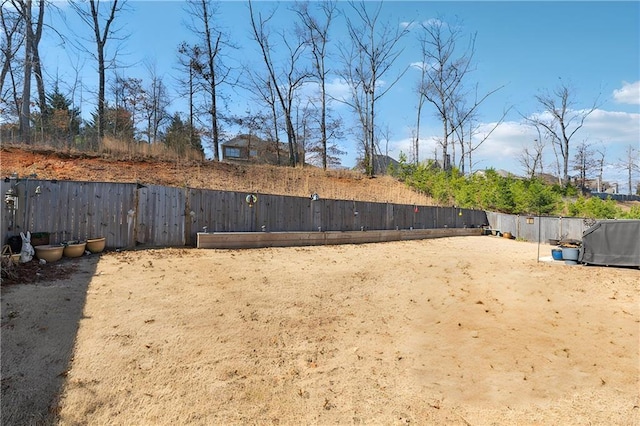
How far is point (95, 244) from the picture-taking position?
6.43m

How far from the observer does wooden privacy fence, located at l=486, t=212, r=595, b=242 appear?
1546 centimetres

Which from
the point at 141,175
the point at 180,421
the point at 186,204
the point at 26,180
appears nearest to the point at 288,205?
the point at 186,204

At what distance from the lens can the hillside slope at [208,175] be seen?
10080 mm

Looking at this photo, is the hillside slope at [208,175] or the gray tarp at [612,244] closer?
the gray tarp at [612,244]

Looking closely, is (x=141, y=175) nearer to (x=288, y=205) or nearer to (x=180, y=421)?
(x=288, y=205)

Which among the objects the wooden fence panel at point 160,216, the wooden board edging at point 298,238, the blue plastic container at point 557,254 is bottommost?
the blue plastic container at point 557,254

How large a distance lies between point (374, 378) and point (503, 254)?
10.4m

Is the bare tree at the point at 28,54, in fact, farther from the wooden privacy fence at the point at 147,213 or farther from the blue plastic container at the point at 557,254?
the blue plastic container at the point at 557,254

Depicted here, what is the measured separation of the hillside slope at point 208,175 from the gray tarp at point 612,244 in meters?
8.83

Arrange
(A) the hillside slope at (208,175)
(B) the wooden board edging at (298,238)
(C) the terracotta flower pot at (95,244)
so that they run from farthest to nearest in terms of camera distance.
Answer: (A) the hillside slope at (208,175)
(B) the wooden board edging at (298,238)
(C) the terracotta flower pot at (95,244)

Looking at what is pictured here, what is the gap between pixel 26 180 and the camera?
590 centimetres

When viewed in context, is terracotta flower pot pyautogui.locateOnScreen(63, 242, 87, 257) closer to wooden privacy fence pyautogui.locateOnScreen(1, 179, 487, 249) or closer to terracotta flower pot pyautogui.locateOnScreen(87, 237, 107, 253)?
terracotta flower pot pyautogui.locateOnScreen(87, 237, 107, 253)

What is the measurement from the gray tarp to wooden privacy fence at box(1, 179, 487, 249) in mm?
7333

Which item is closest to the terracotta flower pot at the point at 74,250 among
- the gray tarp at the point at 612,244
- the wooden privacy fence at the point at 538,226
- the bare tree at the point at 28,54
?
the bare tree at the point at 28,54
